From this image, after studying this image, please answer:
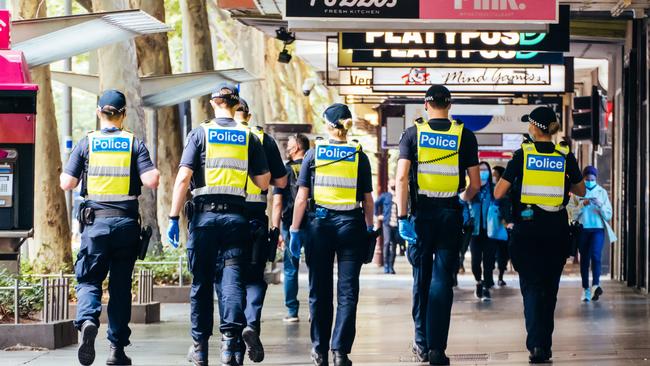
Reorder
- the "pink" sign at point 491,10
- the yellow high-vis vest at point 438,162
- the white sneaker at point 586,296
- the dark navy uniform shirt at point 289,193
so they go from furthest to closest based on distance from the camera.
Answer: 1. the white sneaker at point 586,296
2. the dark navy uniform shirt at point 289,193
3. the "pink" sign at point 491,10
4. the yellow high-vis vest at point 438,162

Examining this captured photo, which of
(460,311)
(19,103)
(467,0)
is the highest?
(467,0)

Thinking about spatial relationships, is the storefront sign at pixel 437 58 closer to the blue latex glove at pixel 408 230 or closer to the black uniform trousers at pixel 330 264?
the blue latex glove at pixel 408 230

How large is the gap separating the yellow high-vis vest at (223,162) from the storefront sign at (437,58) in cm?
765

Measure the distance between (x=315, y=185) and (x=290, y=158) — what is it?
176 inches

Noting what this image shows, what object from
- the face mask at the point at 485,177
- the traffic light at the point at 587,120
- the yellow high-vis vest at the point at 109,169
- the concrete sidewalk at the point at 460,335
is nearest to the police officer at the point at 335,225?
the concrete sidewalk at the point at 460,335

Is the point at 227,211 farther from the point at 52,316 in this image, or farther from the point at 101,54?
the point at 101,54

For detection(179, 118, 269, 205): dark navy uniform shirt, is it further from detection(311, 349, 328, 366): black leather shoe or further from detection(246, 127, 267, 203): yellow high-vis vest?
detection(311, 349, 328, 366): black leather shoe

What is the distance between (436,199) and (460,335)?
3480 millimetres

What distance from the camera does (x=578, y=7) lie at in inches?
798

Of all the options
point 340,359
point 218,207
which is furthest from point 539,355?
point 218,207

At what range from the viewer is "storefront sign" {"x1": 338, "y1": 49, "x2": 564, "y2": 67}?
18.7 metres

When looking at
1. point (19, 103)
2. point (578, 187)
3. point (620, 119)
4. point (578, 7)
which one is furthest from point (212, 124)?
point (620, 119)

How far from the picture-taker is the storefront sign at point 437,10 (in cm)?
1437

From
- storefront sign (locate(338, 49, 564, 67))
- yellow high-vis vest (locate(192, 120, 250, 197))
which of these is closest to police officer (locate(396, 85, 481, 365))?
yellow high-vis vest (locate(192, 120, 250, 197))
